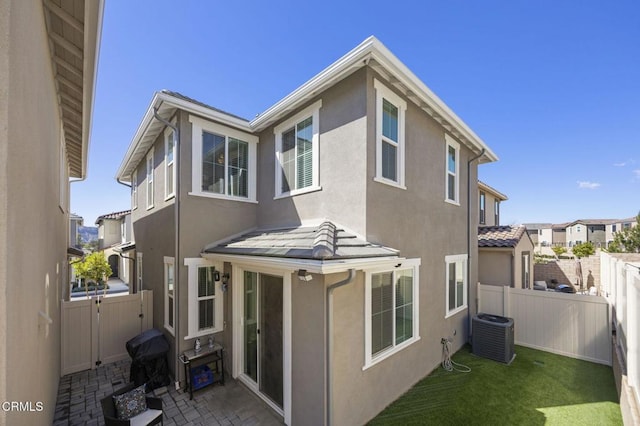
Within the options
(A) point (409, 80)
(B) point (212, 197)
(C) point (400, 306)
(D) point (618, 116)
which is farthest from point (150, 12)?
(D) point (618, 116)

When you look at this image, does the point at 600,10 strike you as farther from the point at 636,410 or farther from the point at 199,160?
the point at 199,160

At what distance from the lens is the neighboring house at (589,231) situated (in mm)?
53906

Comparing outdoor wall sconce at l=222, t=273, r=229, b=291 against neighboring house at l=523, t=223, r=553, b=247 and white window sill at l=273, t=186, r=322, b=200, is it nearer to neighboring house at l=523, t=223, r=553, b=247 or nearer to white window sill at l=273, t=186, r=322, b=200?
white window sill at l=273, t=186, r=322, b=200

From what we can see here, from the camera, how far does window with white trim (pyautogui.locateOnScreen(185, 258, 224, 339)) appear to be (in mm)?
7297

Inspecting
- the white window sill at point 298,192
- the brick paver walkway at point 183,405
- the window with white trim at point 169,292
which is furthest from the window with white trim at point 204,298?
the white window sill at point 298,192

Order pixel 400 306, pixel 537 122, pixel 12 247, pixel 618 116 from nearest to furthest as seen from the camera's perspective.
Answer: pixel 12 247 → pixel 400 306 → pixel 618 116 → pixel 537 122

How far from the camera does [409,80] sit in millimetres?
6281

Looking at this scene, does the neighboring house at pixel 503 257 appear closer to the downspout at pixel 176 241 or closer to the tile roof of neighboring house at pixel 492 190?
the tile roof of neighboring house at pixel 492 190

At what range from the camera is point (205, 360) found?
705cm

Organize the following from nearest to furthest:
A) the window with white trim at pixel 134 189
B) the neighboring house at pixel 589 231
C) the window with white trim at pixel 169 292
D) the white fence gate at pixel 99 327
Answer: the window with white trim at pixel 169 292 → the white fence gate at pixel 99 327 → the window with white trim at pixel 134 189 → the neighboring house at pixel 589 231

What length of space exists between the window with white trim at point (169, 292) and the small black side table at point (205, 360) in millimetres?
1078

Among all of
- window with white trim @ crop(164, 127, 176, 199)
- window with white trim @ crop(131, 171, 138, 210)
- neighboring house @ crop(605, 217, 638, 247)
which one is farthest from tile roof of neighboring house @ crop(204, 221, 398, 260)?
neighboring house @ crop(605, 217, 638, 247)

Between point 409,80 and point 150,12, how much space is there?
694 cm

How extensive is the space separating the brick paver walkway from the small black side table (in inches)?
10.1
